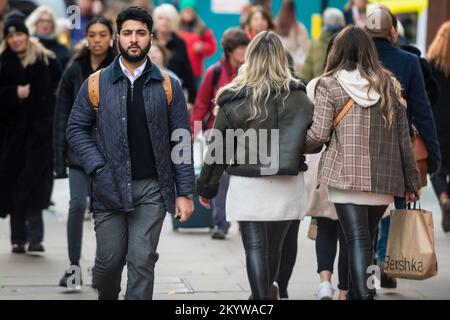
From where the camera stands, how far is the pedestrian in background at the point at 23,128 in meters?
9.94

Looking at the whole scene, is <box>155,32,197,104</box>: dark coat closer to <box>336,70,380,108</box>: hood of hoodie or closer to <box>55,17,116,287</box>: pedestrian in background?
<box>55,17,116,287</box>: pedestrian in background

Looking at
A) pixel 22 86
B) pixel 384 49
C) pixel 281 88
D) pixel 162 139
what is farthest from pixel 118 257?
pixel 22 86

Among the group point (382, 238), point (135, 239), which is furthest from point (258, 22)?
point (135, 239)

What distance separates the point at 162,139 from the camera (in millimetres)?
6496

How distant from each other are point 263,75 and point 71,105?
1.89 metres

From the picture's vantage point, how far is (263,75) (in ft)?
23.4

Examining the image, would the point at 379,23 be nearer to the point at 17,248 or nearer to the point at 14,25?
the point at 14,25

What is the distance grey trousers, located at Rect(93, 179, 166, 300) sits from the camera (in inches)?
253

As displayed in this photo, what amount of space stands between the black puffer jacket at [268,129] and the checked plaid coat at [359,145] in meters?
0.11

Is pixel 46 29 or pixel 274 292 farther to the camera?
pixel 46 29

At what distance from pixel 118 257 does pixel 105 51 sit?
2369mm

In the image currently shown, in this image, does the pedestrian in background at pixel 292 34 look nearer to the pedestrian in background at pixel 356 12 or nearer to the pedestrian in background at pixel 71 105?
the pedestrian in background at pixel 356 12

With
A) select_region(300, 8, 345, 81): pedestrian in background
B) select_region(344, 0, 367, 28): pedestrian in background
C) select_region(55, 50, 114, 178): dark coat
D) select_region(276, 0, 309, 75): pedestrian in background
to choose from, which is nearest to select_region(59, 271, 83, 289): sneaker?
select_region(55, 50, 114, 178): dark coat

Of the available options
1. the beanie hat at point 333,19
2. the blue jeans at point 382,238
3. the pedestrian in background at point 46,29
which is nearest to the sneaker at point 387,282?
the blue jeans at point 382,238
